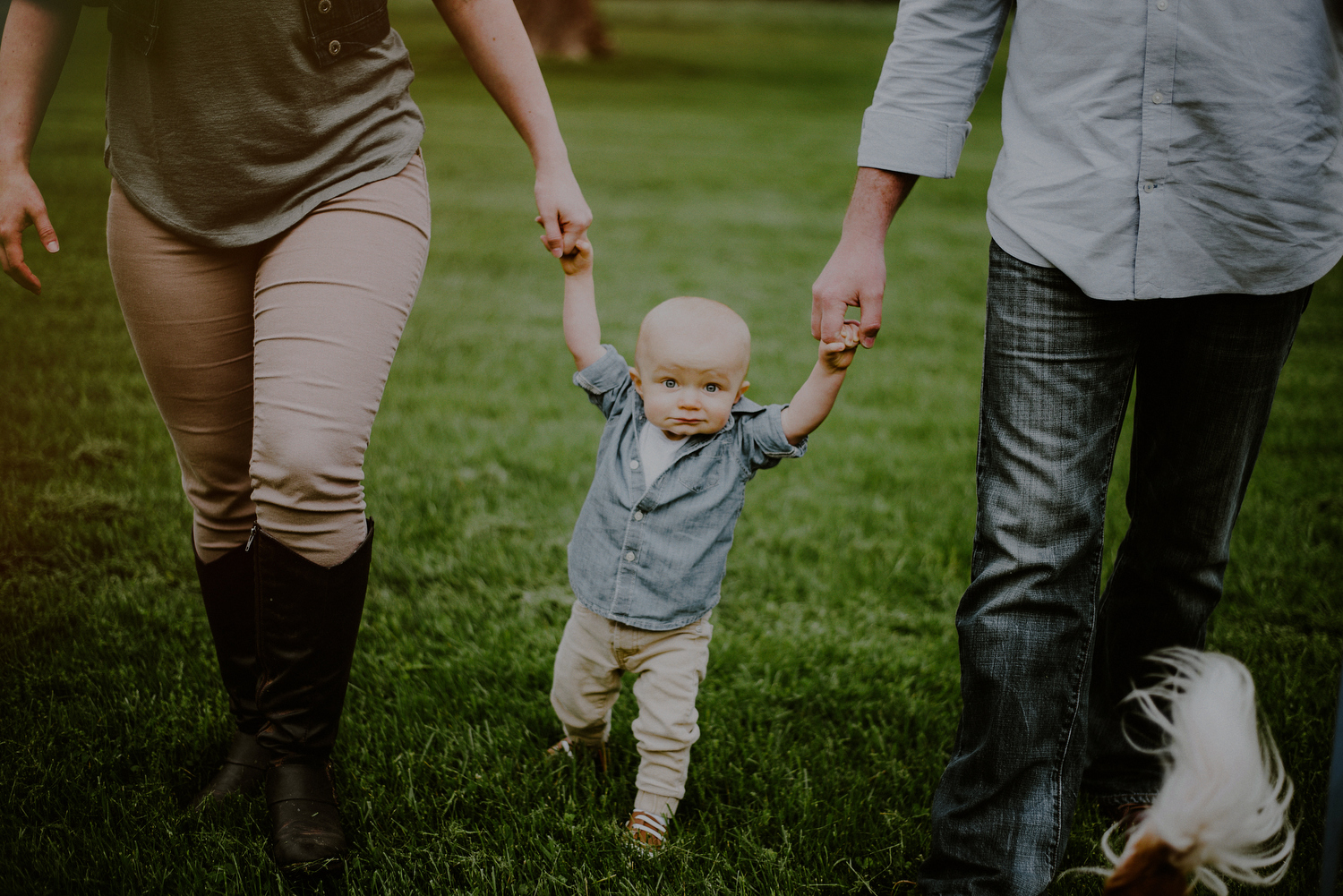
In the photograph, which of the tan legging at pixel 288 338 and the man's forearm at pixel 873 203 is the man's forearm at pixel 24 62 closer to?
the tan legging at pixel 288 338

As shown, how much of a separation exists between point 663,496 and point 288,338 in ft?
A: 2.64

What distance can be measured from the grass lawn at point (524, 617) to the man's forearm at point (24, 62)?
4.48 ft

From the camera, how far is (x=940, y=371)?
639 cm

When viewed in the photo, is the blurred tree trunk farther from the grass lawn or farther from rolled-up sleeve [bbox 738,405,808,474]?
rolled-up sleeve [bbox 738,405,808,474]

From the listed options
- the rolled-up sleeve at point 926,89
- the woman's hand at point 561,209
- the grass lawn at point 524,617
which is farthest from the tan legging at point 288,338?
the rolled-up sleeve at point 926,89

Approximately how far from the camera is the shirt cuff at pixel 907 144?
2.11 m

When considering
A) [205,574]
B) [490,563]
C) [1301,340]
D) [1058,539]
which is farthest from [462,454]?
[1301,340]

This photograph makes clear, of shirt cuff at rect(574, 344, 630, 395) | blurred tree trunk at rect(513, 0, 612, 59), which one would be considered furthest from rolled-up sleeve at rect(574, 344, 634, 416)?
blurred tree trunk at rect(513, 0, 612, 59)

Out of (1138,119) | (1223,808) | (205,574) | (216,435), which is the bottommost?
(205,574)

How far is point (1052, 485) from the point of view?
2.02m

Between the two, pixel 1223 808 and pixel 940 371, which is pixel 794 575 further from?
pixel 940 371

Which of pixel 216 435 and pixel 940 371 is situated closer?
pixel 216 435

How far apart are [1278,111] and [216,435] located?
2.10 m

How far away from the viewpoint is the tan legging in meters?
2.08
